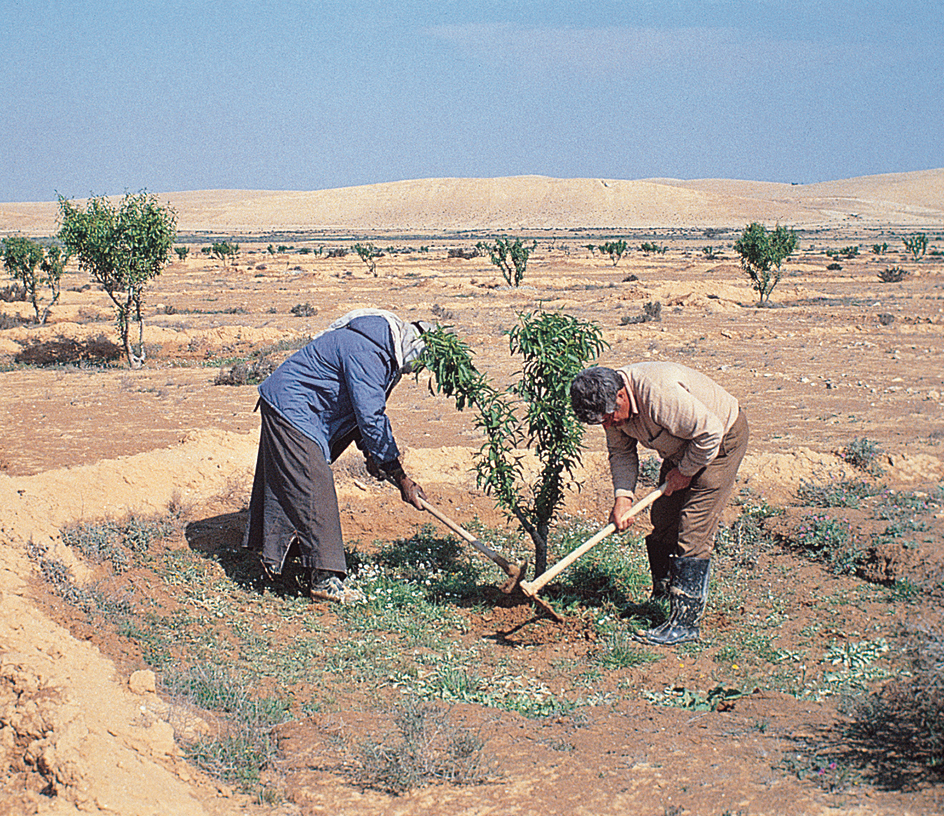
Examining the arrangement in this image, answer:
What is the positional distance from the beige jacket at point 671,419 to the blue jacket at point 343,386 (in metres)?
1.24

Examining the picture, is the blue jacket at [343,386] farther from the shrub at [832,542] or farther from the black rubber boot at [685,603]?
the shrub at [832,542]

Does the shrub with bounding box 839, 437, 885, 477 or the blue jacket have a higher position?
the blue jacket

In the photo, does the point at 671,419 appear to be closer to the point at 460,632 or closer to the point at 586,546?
the point at 586,546

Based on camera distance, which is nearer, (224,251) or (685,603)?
(685,603)

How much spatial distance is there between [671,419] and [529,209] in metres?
112

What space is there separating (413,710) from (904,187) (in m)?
154

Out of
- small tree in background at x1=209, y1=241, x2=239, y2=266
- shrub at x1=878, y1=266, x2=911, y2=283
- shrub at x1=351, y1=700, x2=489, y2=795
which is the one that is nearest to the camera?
shrub at x1=351, y1=700, x2=489, y2=795

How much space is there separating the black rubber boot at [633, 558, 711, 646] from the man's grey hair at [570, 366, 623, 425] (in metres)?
1.07

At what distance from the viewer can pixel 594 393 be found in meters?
3.98

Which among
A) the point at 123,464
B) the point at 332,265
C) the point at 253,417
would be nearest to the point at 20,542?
the point at 123,464

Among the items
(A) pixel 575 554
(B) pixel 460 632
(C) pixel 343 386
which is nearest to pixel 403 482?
(C) pixel 343 386

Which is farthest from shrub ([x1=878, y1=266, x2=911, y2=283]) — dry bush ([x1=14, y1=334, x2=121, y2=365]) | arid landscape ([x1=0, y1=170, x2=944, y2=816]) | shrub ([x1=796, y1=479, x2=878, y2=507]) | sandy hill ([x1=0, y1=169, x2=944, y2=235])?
sandy hill ([x1=0, y1=169, x2=944, y2=235])

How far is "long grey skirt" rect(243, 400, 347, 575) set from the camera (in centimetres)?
488

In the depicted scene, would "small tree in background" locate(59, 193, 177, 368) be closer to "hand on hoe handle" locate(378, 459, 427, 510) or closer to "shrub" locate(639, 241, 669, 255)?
"hand on hoe handle" locate(378, 459, 427, 510)
